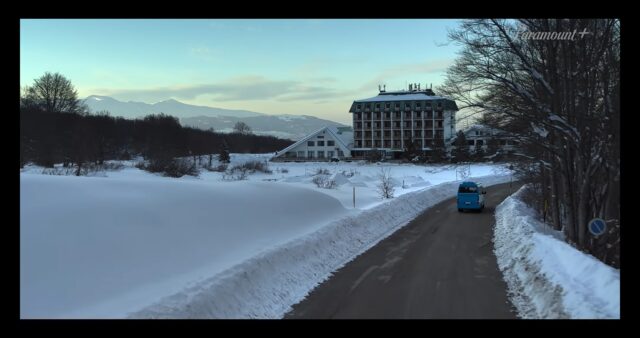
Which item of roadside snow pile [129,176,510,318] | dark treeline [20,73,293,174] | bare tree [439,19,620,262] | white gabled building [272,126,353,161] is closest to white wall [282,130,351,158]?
white gabled building [272,126,353,161]

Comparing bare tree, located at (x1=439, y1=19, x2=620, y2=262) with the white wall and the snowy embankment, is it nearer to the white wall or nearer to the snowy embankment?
the snowy embankment

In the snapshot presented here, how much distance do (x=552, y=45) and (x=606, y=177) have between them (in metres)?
5.07

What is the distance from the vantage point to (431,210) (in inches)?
1120

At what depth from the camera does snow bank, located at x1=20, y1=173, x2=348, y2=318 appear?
7414 mm

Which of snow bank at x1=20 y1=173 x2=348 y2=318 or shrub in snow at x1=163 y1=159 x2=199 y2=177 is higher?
shrub in snow at x1=163 y1=159 x2=199 y2=177

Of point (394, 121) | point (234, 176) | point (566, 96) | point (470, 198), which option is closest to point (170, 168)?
point (234, 176)

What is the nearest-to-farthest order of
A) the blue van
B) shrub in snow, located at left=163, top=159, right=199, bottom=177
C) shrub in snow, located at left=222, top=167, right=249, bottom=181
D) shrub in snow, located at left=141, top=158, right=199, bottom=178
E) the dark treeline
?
the blue van
shrub in snow, located at left=222, top=167, right=249, bottom=181
shrub in snow, located at left=163, top=159, right=199, bottom=177
shrub in snow, located at left=141, top=158, right=199, bottom=178
the dark treeline

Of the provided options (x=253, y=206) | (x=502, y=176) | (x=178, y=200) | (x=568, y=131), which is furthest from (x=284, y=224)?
(x=502, y=176)

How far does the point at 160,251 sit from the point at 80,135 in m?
69.4

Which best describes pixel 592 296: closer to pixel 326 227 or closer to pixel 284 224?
pixel 326 227

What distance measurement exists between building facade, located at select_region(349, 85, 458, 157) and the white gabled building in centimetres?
327

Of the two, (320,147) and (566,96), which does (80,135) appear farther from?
(566,96)

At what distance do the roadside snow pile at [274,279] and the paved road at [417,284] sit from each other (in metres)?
0.40

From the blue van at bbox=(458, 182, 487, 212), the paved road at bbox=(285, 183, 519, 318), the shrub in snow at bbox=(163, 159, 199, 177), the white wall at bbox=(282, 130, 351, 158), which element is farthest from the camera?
the white wall at bbox=(282, 130, 351, 158)
